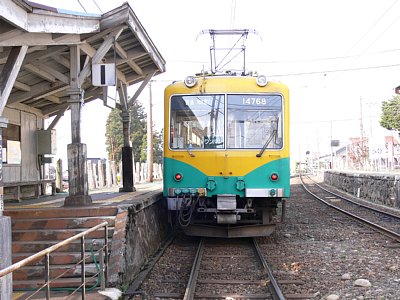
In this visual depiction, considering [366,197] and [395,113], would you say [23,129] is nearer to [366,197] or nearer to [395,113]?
[366,197]

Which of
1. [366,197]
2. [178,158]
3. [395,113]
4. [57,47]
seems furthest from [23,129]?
[395,113]

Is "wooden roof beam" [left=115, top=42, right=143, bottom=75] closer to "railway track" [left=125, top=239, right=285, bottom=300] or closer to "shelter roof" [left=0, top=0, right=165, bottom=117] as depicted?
"shelter roof" [left=0, top=0, right=165, bottom=117]

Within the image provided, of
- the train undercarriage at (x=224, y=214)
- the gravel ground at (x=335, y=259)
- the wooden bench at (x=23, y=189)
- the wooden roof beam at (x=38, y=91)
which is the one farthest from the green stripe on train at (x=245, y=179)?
the wooden roof beam at (x=38, y=91)

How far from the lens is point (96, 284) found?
19.8ft

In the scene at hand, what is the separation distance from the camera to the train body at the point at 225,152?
9.27 metres

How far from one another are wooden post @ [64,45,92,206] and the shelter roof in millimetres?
241

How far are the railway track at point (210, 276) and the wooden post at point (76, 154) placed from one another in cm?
195

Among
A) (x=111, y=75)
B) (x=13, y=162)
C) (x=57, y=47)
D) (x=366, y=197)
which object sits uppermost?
(x=57, y=47)

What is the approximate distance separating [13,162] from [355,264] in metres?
8.43

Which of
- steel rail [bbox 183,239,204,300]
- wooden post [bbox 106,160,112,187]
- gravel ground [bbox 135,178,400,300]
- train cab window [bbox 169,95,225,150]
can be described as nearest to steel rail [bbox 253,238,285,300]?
gravel ground [bbox 135,178,400,300]

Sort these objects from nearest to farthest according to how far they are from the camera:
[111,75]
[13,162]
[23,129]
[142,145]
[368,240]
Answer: [111,75] → [368,240] → [13,162] → [23,129] → [142,145]

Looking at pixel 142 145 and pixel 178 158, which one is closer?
pixel 178 158

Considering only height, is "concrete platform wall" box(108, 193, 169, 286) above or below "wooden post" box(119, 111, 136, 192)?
below

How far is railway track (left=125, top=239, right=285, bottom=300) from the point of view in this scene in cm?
619
